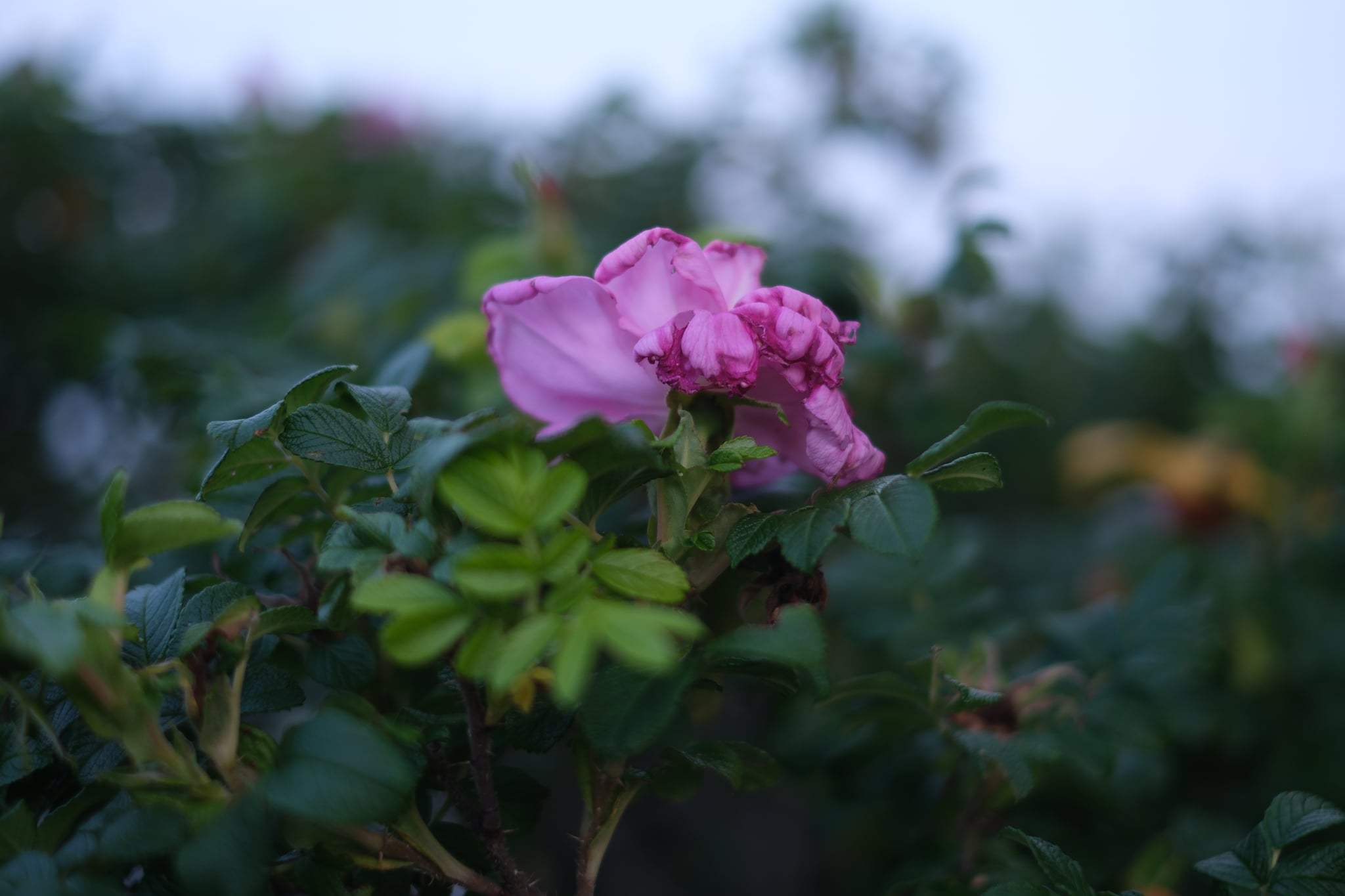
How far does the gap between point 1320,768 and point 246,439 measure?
1445 millimetres

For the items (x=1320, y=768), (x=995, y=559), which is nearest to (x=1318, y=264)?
(x=995, y=559)

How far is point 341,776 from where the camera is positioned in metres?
0.45

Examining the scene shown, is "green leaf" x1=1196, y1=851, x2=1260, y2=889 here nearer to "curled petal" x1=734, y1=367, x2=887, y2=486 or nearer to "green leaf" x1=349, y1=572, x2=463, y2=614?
"curled petal" x1=734, y1=367, x2=887, y2=486

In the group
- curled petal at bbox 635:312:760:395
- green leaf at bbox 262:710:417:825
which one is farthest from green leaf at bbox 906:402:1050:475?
green leaf at bbox 262:710:417:825

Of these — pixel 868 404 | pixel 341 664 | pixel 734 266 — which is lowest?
pixel 868 404

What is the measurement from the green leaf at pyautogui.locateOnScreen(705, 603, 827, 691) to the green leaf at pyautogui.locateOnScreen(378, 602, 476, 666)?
0.13 meters

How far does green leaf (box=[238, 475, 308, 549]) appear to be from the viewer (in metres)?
0.62

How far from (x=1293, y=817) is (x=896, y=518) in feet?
1.13

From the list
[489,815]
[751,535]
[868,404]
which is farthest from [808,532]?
[868,404]

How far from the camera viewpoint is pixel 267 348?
1349mm

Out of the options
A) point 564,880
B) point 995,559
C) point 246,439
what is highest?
point 246,439

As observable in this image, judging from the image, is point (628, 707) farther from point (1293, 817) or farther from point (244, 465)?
point (1293, 817)

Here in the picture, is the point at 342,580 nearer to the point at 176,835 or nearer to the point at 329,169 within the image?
the point at 176,835

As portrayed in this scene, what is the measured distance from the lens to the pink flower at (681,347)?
558 millimetres
